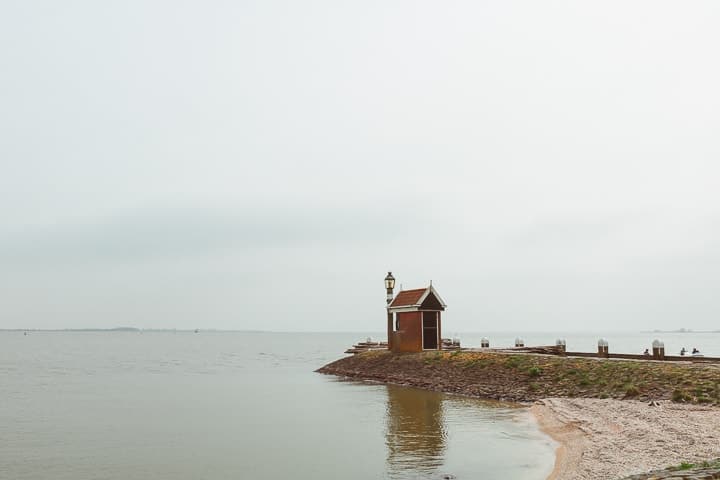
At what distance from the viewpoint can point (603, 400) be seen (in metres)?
29.7

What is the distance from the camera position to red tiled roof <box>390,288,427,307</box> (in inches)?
1950

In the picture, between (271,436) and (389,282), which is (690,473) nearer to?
(271,436)

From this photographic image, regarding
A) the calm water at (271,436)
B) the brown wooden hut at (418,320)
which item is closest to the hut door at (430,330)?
the brown wooden hut at (418,320)

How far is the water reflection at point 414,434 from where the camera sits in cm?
1994

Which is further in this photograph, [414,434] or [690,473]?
[414,434]

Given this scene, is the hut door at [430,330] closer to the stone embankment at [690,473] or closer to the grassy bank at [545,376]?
the grassy bank at [545,376]

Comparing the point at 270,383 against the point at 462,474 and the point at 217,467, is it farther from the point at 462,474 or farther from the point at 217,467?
the point at 462,474

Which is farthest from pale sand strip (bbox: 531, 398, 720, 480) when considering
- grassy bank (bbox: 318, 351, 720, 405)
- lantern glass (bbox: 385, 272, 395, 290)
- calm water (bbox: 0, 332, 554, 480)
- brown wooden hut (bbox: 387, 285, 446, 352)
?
lantern glass (bbox: 385, 272, 395, 290)

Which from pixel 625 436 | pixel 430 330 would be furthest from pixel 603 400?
pixel 430 330

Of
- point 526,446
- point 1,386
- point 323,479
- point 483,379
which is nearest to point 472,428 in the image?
point 526,446

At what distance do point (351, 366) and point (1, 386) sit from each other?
32025mm

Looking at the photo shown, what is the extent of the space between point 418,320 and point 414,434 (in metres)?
24.2

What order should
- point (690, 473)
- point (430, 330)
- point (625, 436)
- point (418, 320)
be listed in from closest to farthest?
1. point (690, 473)
2. point (625, 436)
3. point (418, 320)
4. point (430, 330)

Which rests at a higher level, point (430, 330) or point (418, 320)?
point (418, 320)
